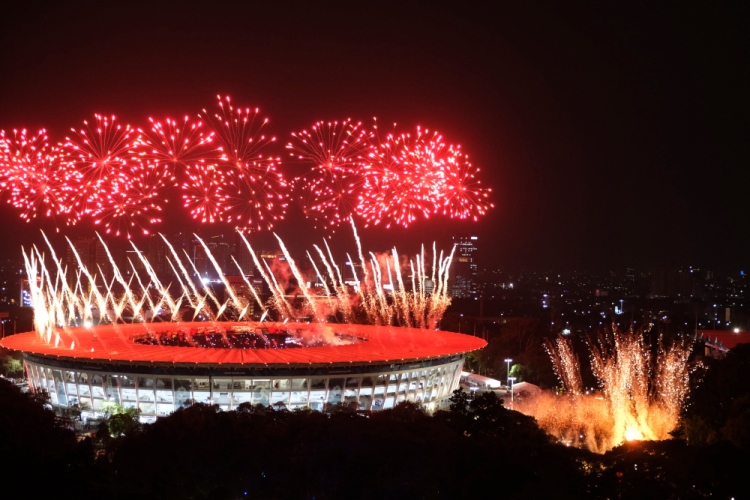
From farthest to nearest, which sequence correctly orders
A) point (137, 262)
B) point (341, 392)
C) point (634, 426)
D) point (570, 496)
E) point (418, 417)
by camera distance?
1. point (137, 262)
2. point (341, 392)
3. point (634, 426)
4. point (418, 417)
5. point (570, 496)

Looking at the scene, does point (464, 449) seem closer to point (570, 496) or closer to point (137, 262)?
point (570, 496)

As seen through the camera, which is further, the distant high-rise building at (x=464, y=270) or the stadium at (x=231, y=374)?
the distant high-rise building at (x=464, y=270)

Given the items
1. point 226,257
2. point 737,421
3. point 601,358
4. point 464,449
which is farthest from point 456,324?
point 226,257

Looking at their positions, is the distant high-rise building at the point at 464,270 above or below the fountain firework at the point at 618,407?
above

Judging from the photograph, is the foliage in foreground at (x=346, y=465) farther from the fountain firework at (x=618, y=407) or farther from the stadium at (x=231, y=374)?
the stadium at (x=231, y=374)

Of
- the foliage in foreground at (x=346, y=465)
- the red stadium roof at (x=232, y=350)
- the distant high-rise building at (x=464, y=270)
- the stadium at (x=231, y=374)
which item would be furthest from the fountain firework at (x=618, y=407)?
the distant high-rise building at (x=464, y=270)

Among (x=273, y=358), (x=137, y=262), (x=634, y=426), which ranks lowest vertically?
(x=634, y=426)

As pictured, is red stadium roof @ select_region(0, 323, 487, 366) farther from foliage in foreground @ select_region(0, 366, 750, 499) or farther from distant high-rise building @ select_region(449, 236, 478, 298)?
distant high-rise building @ select_region(449, 236, 478, 298)
